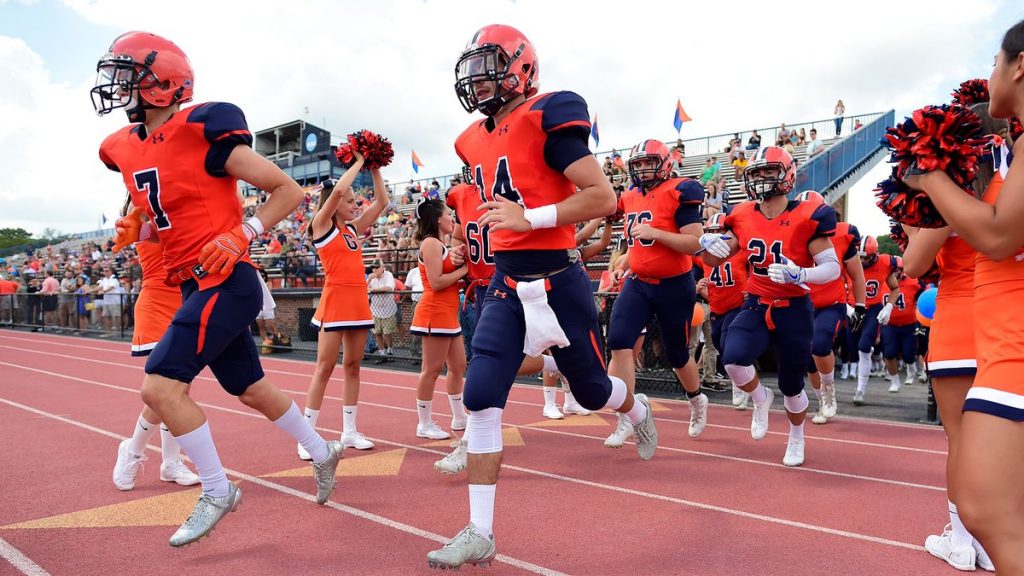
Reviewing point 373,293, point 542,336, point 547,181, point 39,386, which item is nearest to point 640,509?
point 542,336

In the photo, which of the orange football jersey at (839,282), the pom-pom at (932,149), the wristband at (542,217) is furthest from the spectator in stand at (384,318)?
the pom-pom at (932,149)

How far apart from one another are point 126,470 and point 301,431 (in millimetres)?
1653

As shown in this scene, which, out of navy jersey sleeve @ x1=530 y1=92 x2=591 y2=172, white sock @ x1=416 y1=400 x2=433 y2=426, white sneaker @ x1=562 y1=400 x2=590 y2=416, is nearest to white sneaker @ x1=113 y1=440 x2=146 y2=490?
white sock @ x1=416 y1=400 x2=433 y2=426

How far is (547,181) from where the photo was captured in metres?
3.37

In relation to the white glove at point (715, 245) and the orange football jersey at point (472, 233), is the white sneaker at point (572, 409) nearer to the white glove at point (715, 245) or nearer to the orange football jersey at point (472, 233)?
the orange football jersey at point (472, 233)

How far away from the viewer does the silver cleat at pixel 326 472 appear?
4160 millimetres

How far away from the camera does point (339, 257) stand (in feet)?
18.9

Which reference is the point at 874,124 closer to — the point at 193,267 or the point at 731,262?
the point at 731,262

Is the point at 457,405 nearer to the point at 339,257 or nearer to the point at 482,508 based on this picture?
the point at 339,257

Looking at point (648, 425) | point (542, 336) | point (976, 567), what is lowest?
point (976, 567)

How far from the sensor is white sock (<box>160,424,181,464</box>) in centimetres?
476

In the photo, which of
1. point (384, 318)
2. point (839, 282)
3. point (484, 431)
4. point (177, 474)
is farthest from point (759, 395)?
point (384, 318)

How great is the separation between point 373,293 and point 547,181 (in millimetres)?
9684

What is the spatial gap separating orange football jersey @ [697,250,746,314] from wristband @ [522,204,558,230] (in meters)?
5.71
